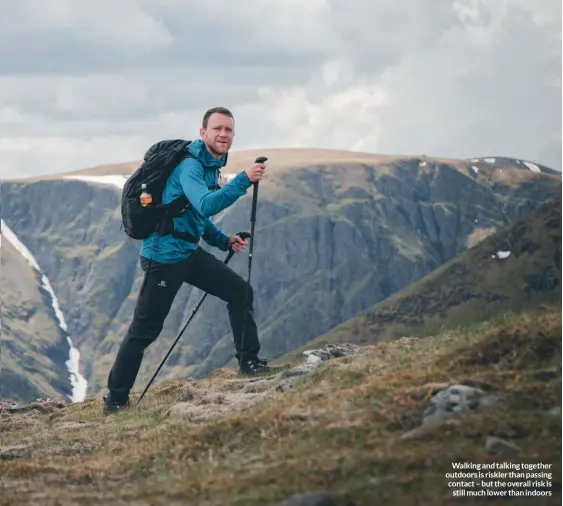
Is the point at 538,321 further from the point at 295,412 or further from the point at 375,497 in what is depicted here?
the point at 375,497

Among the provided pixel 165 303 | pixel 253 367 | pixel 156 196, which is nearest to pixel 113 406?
pixel 165 303

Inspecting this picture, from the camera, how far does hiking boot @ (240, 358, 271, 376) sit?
774 inches

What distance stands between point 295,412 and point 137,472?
2183 millimetres

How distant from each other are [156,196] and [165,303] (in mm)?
2219

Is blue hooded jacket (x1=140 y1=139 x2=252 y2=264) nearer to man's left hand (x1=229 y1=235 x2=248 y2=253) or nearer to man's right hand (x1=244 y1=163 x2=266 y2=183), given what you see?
man's right hand (x1=244 y1=163 x2=266 y2=183)

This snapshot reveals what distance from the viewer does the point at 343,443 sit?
10578 millimetres

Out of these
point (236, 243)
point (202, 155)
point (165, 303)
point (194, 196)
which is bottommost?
point (165, 303)

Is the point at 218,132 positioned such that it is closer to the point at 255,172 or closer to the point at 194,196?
the point at 194,196

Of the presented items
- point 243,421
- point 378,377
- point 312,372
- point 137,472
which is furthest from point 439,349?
point 137,472

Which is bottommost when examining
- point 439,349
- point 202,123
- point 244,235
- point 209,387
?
point 209,387

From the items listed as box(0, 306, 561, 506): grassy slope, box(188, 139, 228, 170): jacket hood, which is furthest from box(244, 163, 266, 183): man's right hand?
box(0, 306, 561, 506): grassy slope

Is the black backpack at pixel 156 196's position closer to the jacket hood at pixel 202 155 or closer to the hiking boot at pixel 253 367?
the jacket hood at pixel 202 155

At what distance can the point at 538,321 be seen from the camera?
12383 mm

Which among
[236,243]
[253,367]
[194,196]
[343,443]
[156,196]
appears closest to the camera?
[343,443]
